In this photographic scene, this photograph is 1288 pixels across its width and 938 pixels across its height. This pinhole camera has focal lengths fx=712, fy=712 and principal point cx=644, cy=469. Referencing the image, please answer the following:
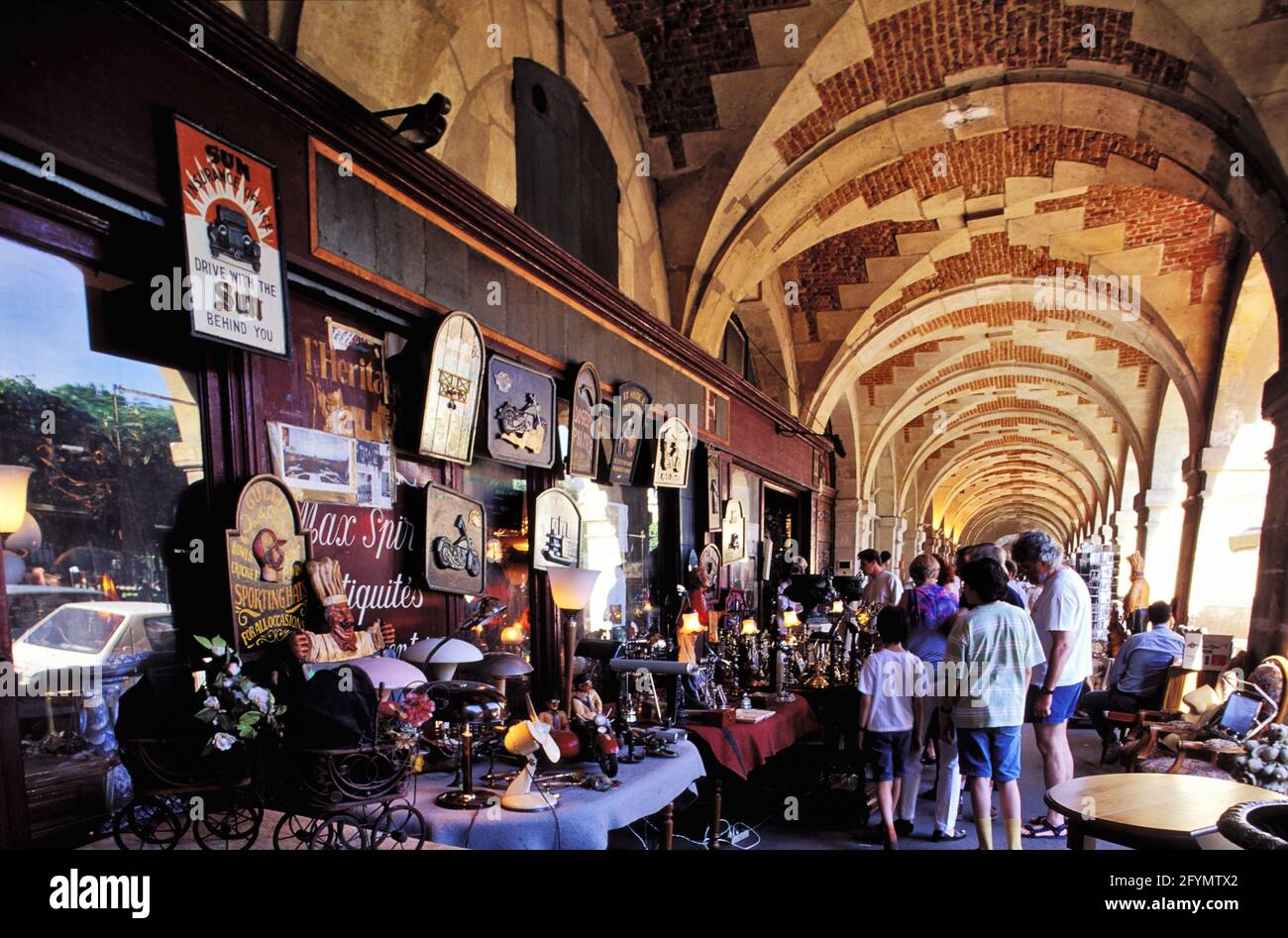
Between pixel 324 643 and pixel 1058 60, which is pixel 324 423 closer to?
pixel 324 643

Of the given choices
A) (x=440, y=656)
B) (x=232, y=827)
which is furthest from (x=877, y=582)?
(x=232, y=827)

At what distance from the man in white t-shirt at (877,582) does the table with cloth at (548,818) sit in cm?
530

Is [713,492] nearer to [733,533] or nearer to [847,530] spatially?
[733,533]

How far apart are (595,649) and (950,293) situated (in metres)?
11.0

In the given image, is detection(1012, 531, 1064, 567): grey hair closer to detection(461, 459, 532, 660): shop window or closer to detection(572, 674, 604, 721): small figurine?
detection(572, 674, 604, 721): small figurine

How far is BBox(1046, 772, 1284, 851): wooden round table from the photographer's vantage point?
97.8 inches

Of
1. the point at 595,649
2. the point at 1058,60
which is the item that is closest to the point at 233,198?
the point at 595,649

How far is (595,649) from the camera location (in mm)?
4055

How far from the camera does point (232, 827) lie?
2.19 metres

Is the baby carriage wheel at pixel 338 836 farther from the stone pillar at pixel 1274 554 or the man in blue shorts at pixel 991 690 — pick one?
the stone pillar at pixel 1274 554

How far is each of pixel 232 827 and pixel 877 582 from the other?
7065mm

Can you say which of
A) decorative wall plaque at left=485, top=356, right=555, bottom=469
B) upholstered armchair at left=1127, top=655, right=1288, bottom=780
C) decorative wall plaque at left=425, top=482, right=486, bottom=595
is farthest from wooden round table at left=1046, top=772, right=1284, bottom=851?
decorative wall plaque at left=485, top=356, right=555, bottom=469

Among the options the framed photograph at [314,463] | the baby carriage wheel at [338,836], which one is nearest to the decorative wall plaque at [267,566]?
the framed photograph at [314,463]

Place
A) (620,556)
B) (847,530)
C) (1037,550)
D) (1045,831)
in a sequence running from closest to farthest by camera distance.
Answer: (1045,831) < (1037,550) < (620,556) < (847,530)
